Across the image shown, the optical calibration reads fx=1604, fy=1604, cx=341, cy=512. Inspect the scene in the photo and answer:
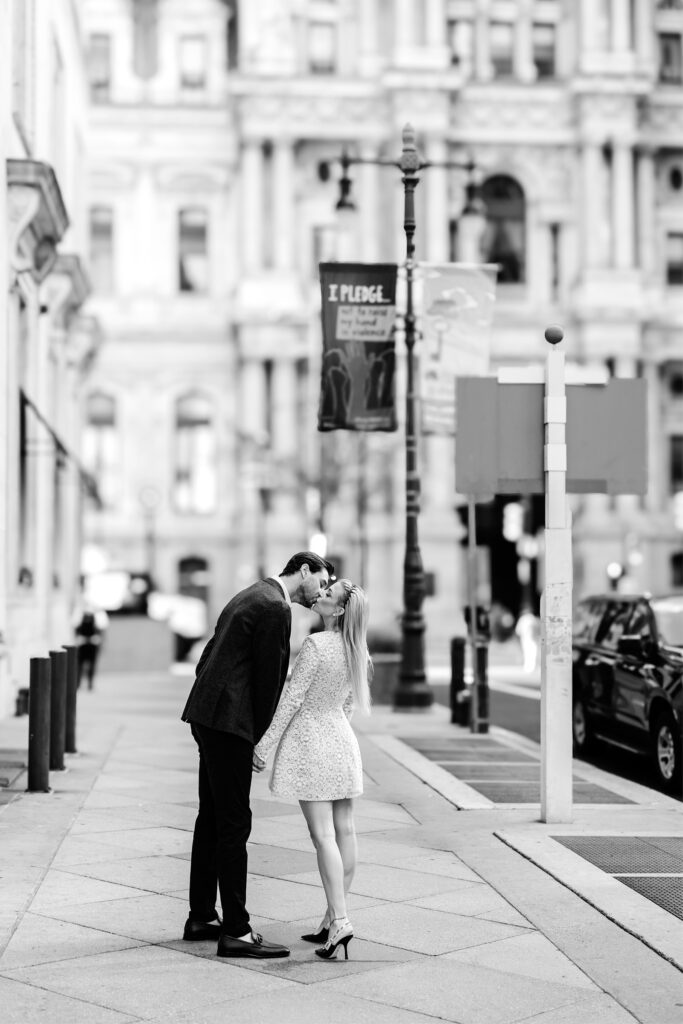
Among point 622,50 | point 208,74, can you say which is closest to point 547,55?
point 622,50

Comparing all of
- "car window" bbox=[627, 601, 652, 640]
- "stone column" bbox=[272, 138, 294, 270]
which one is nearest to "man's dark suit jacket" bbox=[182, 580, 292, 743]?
"car window" bbox=[627, 601, 652, 640]

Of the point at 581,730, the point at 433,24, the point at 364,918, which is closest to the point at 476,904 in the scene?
the point at 364,918

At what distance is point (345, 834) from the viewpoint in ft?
24.6

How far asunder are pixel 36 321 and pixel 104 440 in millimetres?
38641

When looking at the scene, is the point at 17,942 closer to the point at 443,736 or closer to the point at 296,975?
the point at 296,975

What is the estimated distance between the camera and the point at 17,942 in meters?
7.43

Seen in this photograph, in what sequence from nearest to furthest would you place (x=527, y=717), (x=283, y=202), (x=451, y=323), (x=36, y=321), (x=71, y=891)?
(x=71, y=891), (x=451, y=323), (x=527, y=717), (x=36, y=321), (x=283, y=202)

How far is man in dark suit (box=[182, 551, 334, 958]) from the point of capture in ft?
24.0

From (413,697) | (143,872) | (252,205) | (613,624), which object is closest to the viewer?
(143,872)

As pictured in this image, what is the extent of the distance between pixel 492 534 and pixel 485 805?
172ft

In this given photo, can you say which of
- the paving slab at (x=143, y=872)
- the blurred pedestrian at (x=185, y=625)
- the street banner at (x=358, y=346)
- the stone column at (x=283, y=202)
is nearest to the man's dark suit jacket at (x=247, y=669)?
the paving slab at (x=143, y=872)

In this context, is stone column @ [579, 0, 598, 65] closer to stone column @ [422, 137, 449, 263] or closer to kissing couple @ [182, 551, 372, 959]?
stone column @ [422, 137, 449, 263]

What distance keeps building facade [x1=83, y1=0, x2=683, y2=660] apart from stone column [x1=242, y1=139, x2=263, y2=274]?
3.3 inches

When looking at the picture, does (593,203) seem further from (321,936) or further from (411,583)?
(321,936)
